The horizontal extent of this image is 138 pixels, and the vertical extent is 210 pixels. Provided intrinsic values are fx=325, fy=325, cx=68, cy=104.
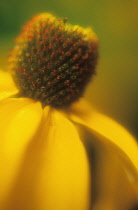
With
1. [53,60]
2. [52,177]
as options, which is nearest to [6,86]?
[53,60]

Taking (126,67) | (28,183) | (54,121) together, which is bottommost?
(28,183)

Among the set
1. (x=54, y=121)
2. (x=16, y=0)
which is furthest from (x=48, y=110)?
(x=16, y=0)

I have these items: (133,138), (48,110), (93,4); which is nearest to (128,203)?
(133,138)

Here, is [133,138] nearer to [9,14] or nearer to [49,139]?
[49,139]

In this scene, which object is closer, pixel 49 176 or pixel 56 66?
pixel 49 176

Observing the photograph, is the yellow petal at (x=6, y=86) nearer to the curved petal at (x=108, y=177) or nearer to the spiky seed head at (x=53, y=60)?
the spiky seed head at (x=53, y=60)

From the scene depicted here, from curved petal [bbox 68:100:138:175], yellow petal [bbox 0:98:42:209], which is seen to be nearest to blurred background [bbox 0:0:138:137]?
curved petal [bbox 68:100:138:175]

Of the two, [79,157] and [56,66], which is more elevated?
[56,66]

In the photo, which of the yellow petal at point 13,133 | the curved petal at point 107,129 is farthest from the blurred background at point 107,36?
the yellow petal at point 13,133
